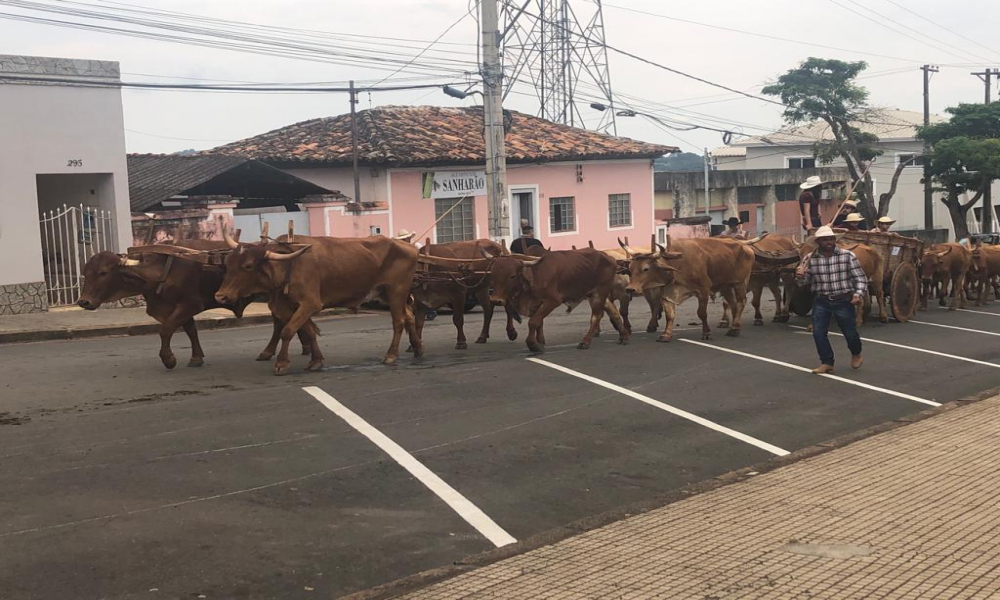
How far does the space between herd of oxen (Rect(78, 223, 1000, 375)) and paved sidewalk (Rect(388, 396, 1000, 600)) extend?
539 centimetres

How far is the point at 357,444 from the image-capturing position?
829cm

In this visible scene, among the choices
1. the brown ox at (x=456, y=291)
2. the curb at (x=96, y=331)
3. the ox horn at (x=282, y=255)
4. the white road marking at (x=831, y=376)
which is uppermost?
the ox horn at (x=282, y=255)

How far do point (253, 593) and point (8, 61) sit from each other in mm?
15956

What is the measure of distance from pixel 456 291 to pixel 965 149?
30.8 meters

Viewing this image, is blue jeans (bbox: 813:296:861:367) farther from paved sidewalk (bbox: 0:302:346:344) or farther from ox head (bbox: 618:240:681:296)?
paved sidewalk (bbox: 0:302:346:344)

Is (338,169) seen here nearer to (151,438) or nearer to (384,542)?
(151,438)

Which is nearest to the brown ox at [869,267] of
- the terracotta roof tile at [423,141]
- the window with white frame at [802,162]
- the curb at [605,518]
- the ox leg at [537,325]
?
the ox leg at [537,325]

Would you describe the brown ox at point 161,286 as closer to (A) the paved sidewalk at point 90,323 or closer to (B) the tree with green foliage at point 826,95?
(A) the paved sidewalk at point 90,323

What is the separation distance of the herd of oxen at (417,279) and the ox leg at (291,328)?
16mm

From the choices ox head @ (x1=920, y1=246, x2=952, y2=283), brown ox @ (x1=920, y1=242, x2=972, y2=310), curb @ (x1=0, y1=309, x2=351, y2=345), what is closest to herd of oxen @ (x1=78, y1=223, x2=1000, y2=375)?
ox head @ (x1=920, y1=246, x2=952, y2=283)

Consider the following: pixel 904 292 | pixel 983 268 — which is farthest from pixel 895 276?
pixel 983 268

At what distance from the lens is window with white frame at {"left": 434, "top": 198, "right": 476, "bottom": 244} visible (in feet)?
96.7

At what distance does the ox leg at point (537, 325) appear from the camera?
13.2m

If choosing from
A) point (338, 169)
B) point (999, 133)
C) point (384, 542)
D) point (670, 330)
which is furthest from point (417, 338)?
point (999, 133)
